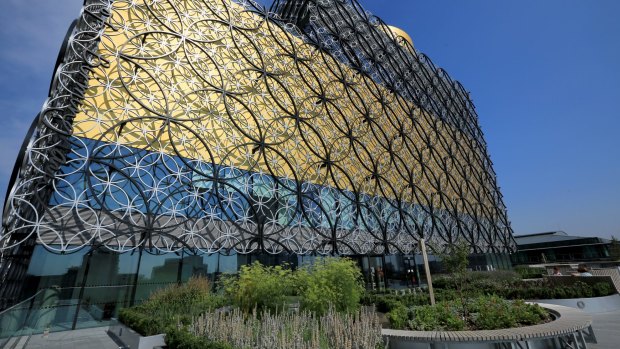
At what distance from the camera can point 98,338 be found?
11492mm

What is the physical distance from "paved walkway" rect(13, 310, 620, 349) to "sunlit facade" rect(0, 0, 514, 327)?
1.00 metres

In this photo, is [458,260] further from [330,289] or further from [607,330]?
[330,289]

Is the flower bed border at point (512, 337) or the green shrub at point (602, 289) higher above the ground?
the green shrub at point (602, 289)

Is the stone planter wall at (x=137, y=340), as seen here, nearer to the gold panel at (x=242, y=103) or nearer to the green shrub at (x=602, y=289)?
the gold panel at (x=242, y=103)

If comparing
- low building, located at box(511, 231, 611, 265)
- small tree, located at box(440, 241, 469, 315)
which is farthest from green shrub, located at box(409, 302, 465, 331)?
low building, located at box(511, 231, 611, 265)

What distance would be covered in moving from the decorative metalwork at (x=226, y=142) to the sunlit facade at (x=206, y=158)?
0.10 meters

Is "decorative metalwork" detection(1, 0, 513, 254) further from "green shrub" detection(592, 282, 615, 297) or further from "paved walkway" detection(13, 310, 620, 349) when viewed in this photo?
"green shrub" detection(592, 282, 615, 297)

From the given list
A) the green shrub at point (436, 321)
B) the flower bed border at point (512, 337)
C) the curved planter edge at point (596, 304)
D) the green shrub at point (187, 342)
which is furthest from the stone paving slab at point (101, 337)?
the green shrub at point (187, 342)

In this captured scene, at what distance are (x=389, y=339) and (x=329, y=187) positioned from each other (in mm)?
15216

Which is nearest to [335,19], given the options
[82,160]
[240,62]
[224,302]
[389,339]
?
[240,62]

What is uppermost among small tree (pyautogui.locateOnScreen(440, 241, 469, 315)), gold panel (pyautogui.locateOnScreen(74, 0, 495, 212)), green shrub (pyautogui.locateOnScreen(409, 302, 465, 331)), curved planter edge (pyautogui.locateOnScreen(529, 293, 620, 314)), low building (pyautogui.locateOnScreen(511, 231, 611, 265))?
gold panel (pyautogui.locateOnScreen(74, 0, 495, 212))

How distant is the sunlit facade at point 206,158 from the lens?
498 inches

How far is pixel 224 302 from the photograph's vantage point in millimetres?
13875

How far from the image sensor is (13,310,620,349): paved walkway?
859 centimetres
